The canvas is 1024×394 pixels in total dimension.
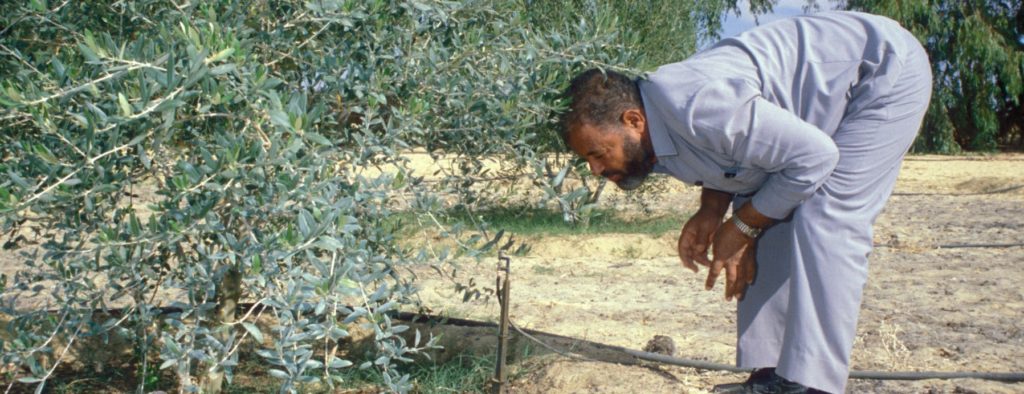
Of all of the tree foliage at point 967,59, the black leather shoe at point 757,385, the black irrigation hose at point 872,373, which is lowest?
the tree foliage at point 967,59

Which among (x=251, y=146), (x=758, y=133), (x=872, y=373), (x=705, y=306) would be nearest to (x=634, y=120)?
(x=758, y=133)

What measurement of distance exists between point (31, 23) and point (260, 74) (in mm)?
1098

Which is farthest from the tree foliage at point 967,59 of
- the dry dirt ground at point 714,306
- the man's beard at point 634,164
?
the man's beard at point 634,164

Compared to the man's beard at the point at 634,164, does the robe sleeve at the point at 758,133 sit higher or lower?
higher

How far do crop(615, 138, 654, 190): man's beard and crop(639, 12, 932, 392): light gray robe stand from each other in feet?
0.17

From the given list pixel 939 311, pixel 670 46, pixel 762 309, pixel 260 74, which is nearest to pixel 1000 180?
pixel 670 46

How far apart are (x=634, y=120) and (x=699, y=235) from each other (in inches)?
24.5

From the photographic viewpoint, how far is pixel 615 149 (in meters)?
3.13

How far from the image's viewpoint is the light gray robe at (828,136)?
10.0 ft

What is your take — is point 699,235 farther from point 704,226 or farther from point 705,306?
point 705,306

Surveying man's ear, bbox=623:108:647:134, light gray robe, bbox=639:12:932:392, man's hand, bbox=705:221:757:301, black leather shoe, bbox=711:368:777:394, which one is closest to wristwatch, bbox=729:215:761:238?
man's hand, bbox=705:221:757:301

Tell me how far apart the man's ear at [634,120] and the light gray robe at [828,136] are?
0.03m

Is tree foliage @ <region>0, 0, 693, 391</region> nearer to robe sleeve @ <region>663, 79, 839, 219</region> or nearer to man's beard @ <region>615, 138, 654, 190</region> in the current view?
man's beard @ <region>615, 138, 654, 190</region>

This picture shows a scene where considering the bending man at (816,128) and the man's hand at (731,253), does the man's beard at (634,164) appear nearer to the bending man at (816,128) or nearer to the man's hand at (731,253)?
the bending man at (816,128)
